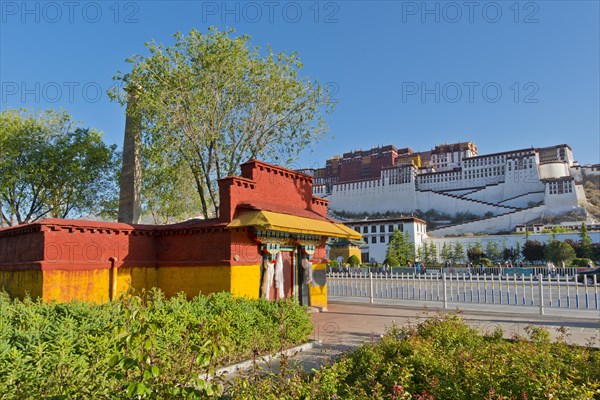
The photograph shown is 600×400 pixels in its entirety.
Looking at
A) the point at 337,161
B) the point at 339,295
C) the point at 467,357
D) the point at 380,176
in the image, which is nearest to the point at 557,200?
the point at 380,176

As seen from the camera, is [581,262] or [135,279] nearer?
[135,279]

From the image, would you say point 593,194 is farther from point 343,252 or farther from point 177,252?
point 177,252

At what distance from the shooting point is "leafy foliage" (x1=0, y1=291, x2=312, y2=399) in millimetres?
3008


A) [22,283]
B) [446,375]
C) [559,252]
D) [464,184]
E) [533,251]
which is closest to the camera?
[446,375]

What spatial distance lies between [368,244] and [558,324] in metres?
57.2

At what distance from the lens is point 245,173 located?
12305mm

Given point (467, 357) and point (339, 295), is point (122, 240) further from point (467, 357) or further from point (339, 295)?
point (339, 295)

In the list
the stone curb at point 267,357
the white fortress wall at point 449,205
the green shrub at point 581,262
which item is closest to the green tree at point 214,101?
the stone curb at point 267,357

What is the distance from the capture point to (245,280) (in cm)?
1112

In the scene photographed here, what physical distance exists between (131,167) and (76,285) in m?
9.91

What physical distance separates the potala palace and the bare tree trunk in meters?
63.1

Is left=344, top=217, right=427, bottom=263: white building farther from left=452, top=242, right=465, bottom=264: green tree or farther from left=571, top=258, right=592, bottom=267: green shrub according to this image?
left=571, top=258, right=592, bottom=267: green shrub

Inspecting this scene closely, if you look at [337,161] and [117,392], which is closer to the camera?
[117,392]

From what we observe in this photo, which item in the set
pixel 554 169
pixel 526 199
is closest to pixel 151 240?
pixel 526 199
